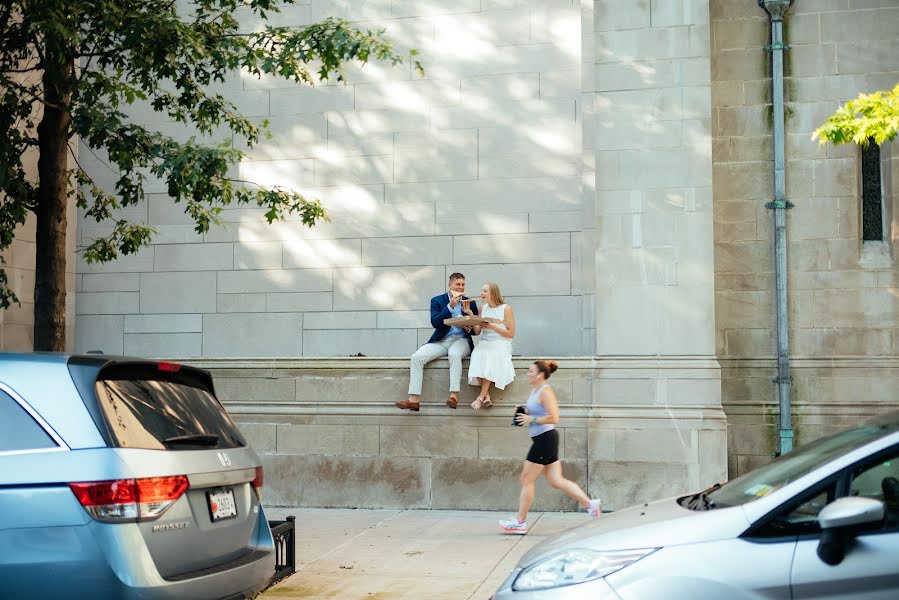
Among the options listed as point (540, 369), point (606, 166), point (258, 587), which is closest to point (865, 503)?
point (258, 587)

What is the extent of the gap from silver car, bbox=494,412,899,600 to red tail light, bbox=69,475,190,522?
182 centimetres

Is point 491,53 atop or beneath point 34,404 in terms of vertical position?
atop

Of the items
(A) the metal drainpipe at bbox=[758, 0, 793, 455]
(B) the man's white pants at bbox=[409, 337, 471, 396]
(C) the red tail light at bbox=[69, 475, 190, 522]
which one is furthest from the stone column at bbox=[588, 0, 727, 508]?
(C) the red tail light at bbox=[69, 475, 190, 522]

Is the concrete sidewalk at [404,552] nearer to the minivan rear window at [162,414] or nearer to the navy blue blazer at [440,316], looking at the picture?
the navy blue blazer at [440,316]

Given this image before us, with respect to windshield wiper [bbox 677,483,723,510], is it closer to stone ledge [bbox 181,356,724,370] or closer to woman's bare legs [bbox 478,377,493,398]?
stone ledge [bbox 181,356,724,370]

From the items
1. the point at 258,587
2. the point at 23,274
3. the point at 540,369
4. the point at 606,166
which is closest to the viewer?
the point at 258,587

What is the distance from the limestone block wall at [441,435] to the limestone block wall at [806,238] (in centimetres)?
113

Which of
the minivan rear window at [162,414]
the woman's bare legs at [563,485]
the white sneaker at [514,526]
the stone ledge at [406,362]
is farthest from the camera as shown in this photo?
the stone ledge at [406,362]

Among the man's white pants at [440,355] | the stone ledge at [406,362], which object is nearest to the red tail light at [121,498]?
the man's white pants at [440,355]

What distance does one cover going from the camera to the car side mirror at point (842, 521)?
13.6ft

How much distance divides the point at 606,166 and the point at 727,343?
2590 millimetres

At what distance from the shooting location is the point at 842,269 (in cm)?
1234

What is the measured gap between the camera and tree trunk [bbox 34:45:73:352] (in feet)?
29.9

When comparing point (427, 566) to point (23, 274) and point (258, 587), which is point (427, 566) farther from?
point (23, 274)
